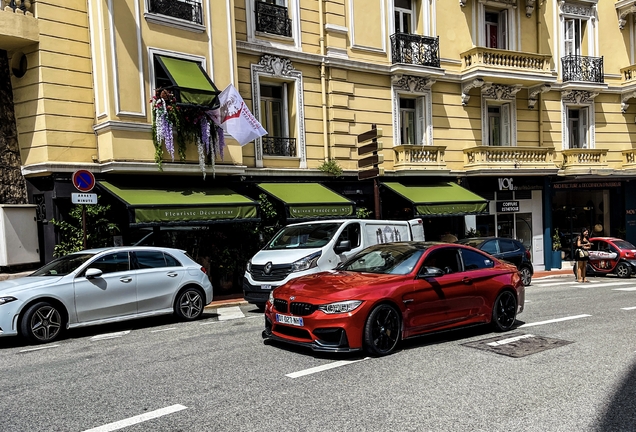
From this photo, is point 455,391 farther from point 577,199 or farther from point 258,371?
point 577,199

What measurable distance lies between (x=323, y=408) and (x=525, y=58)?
20.4 metres

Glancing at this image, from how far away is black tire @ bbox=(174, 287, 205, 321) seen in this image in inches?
414

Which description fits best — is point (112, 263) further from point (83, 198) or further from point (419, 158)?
point (419, 158)

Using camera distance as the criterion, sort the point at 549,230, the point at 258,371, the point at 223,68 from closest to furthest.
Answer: the point at 258,371 → the point at 223,68 → the point at 549,230

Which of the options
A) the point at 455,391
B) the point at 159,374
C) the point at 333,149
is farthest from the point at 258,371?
the point at 333,149

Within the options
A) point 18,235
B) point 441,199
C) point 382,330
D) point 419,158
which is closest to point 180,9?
point 18,235

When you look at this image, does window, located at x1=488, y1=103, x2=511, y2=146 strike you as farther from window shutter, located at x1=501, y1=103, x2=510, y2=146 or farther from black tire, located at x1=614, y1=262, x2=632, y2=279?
black tire, located at x1=614, y1=262, x2=632, y2=279

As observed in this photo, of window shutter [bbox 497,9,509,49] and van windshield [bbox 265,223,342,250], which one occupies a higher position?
window shutter [bbox 497,9,509,49]

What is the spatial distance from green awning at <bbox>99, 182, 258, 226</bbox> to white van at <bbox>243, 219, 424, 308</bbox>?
232 centimetres

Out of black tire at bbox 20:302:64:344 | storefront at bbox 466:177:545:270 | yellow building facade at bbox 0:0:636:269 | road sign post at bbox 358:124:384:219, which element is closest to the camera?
black tire at bbox 20:302:64:344

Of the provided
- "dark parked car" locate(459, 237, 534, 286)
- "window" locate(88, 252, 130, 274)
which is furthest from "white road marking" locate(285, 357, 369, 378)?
"dark parked car" locate(459, 237, 534, 286)

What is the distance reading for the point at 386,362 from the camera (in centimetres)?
671

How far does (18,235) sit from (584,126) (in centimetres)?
2306

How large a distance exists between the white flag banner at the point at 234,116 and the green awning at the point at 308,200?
193 cm
